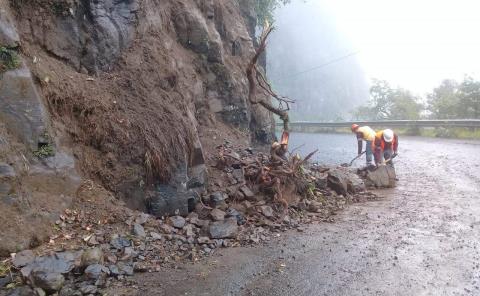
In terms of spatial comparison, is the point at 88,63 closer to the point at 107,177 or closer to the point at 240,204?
the point at 107,177

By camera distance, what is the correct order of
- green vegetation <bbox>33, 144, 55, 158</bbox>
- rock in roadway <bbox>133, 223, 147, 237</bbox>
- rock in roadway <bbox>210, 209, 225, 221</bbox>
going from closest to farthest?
green vegetation <bbox>33, 144, 55, 158</bbox>, rock in roadway <bbox>133, 223, 147, 237</bbox>, rock in roadway <bbox>210, 209, 225, 221</bbox>

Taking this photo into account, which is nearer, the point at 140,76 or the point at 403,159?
the point at 140,76

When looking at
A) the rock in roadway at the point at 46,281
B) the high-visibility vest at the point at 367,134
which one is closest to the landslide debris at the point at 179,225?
the rock in roadway at the point at 46,281

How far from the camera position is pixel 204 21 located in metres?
10.7

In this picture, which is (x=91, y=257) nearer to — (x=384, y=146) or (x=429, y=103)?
(x=384, y=146)

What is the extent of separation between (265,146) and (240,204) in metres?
5.72

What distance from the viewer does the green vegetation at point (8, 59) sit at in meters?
5.09

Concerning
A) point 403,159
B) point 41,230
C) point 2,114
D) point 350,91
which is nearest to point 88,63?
point 2,114

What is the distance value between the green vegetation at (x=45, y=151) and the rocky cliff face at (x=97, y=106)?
0.01m

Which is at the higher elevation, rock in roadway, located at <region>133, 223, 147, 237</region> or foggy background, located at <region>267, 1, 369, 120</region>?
foggy background, located at <region>267, 1, 369, 120</region>

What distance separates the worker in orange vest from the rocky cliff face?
489 centimetres

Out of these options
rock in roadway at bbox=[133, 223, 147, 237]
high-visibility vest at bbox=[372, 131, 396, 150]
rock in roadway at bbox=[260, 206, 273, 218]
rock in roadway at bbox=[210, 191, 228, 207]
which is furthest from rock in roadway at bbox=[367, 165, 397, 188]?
rock in roadway at bbox=[133, 223, 147, 237]

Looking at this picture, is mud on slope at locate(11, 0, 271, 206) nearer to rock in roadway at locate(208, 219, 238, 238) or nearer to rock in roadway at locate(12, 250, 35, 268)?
rock in roadway at locate(208, 219, 238, 238)

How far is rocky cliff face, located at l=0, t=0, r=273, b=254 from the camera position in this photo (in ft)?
16.7
